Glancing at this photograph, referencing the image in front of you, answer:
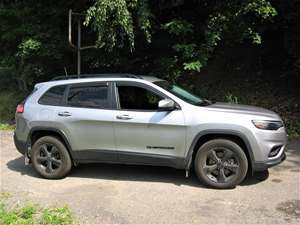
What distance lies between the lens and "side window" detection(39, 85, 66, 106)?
23.0ft

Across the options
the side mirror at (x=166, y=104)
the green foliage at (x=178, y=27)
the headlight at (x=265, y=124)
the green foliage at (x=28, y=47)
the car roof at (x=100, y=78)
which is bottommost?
the headlight at (x=265, y=124)

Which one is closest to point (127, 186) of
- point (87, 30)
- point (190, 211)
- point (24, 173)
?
point (190, 211)

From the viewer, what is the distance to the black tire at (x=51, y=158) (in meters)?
6.89

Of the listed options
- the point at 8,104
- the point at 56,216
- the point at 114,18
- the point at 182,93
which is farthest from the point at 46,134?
the point at 8,104

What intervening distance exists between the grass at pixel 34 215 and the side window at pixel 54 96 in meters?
1.95

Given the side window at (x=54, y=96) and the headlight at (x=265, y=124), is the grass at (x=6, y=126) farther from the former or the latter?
the headlight at (x=265, y=124)

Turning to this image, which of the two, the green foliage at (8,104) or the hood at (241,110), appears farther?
the green foliage at (8,104)

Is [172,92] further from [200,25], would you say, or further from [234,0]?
[200,25]

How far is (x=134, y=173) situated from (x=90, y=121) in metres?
1.23

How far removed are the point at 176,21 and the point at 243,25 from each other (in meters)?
1.64

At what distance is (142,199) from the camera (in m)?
5.89

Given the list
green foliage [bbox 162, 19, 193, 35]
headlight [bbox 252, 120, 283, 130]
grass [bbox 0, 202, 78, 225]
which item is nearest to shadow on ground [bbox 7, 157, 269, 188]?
headlight [bbox 252, 120, 283, 130]

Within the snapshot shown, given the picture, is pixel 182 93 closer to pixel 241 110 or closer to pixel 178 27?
pixel 241 110

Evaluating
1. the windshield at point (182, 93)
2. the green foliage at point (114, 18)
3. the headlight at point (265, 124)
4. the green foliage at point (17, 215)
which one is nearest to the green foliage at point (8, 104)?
the green foliage at point (114, 18)
